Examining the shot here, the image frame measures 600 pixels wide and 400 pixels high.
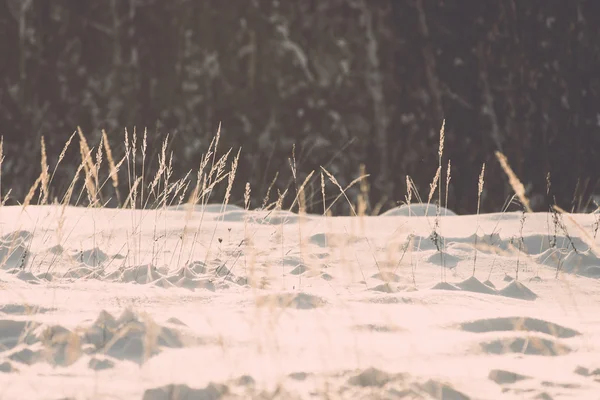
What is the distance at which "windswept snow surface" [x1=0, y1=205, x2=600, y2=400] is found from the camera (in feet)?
4.88

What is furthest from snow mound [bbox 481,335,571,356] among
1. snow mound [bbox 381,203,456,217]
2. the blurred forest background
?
the blurred forest background

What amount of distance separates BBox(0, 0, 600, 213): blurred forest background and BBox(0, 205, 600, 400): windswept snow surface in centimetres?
257

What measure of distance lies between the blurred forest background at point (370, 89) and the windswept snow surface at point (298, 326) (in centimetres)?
257

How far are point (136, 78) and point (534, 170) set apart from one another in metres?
3.17

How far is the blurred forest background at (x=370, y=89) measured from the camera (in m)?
5.82

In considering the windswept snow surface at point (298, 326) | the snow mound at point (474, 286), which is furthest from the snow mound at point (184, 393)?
the snow mound at point (474, 286)

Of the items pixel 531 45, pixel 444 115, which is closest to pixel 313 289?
pixel 444 115

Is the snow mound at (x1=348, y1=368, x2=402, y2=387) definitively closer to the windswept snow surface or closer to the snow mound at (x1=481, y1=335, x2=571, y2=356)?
the windswept snow surface

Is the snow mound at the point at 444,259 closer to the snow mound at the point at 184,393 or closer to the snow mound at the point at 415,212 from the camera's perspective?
the snow mound at the point at 415,212

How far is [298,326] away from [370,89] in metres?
4.13

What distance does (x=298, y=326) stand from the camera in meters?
1.94

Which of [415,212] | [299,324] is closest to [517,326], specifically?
[299,324]

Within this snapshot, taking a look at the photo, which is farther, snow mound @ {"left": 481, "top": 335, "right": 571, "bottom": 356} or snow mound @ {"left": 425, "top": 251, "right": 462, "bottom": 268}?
snow mound @ {"left": 425, "top": 251, "right": 462, "bottom": 268}

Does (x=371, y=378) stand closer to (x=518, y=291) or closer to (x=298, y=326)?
(x=298, y=326)
